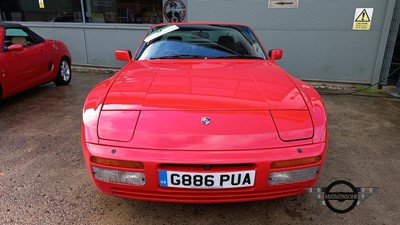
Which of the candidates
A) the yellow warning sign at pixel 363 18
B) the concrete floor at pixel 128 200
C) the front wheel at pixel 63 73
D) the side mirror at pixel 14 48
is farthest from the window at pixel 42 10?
the yellow warning sign at pixel 363 18

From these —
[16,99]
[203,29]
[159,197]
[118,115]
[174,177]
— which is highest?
[203,29]

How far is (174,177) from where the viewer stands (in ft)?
5.54

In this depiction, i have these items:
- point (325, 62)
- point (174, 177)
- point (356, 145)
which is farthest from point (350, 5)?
point (174, 177)

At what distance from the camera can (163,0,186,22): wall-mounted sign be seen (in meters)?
6.77

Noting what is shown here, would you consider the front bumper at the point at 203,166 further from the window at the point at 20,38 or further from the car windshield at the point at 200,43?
the window at the point at 20,38

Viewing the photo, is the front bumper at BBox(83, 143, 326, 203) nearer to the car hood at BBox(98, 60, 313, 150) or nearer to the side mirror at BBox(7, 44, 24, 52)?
the car hood at BBox(98, 60, 313, 150)

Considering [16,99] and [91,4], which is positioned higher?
[91,4]

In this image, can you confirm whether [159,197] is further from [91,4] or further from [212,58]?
[91,4]

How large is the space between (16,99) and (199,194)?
4.65m

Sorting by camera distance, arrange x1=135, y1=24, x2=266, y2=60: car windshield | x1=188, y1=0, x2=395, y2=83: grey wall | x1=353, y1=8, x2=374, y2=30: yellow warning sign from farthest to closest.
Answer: x1=188, y1=0, x2=395, y2=83: grey wall → x1=353, y1=8, x2=374, y2=30: yellow warning sign → x1=135, y1=24, x2=266, y2=60: car windshield

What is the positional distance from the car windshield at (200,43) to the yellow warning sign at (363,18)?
347 centimetres

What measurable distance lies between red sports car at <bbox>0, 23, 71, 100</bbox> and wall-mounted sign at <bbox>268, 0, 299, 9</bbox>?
14.2ft

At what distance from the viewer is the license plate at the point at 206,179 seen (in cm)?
168

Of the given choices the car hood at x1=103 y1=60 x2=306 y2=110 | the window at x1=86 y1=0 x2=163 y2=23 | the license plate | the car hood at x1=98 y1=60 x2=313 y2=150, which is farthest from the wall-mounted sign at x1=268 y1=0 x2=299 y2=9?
the license plate
